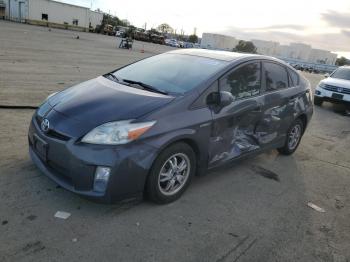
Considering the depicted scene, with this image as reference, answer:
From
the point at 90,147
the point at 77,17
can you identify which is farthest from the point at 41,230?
the point at 77,17

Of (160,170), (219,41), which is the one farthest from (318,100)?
(219,41)

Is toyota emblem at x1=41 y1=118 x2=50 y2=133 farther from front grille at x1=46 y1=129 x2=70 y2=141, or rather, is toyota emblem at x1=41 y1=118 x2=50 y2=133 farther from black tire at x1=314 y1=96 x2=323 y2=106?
black tire at x1=314 y1=96 x2=323 y2=106

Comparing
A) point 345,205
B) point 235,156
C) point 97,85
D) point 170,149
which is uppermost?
point 97,85

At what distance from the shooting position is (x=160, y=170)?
3.68 metres

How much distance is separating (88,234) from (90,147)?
2.63 feet

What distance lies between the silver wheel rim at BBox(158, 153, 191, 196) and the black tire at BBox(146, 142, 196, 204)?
27mm

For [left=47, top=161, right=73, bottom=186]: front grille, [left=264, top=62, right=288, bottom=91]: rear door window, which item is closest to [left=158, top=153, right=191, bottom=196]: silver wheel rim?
[left=47, top=161, right=73, bottom=186]: front grille

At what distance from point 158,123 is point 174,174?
69 cm

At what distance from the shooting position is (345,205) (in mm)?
4668

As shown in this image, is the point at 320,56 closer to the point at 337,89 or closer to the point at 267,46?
the point at 267,46

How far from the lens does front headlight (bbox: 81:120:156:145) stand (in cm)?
336

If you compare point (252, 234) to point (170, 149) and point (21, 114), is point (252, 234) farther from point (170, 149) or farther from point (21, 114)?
point (21, 114)

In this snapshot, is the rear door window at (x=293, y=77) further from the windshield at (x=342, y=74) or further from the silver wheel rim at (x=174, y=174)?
the windshield at (x=342, y=74)

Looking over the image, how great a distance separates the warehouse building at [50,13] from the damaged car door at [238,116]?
6612 cm
